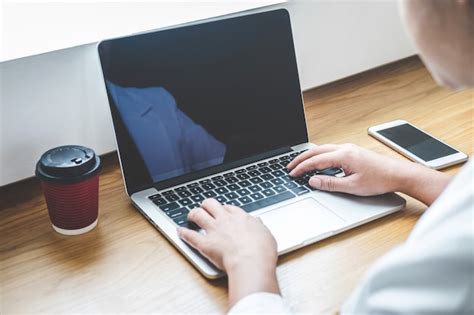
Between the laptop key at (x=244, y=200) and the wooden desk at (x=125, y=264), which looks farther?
the laptop key at (x=244, y=200)

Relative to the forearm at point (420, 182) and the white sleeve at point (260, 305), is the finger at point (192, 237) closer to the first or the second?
the white sleeve at point (260, 305)

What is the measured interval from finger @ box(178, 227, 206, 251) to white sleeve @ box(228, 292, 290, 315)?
124 millimetres

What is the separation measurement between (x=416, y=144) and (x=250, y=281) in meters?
0.51

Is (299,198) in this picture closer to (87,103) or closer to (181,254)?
(181,254)

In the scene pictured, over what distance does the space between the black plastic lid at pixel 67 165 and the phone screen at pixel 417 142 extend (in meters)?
0.54

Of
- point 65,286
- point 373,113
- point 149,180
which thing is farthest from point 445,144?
point 65,286

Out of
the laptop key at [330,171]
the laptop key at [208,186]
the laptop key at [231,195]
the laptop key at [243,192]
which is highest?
the laptop key at [208,186]

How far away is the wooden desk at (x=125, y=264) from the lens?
0.85 metres

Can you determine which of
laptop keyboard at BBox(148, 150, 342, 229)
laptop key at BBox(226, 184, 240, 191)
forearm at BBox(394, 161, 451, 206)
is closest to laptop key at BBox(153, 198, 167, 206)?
laptop keyboard at BBox(148, 150, 342, 229)

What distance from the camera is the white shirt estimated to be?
641 millimetres

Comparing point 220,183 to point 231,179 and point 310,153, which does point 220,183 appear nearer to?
point 231,179

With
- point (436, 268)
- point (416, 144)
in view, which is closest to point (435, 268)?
point (436, 268)

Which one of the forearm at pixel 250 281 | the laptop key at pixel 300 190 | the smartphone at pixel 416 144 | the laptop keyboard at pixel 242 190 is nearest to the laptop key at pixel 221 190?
the laptop keyboard at pixel 242 190

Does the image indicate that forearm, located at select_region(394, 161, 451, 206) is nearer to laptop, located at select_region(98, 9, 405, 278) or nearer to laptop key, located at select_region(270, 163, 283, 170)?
laptop, located at select_region(98, 9, 405, 278)
